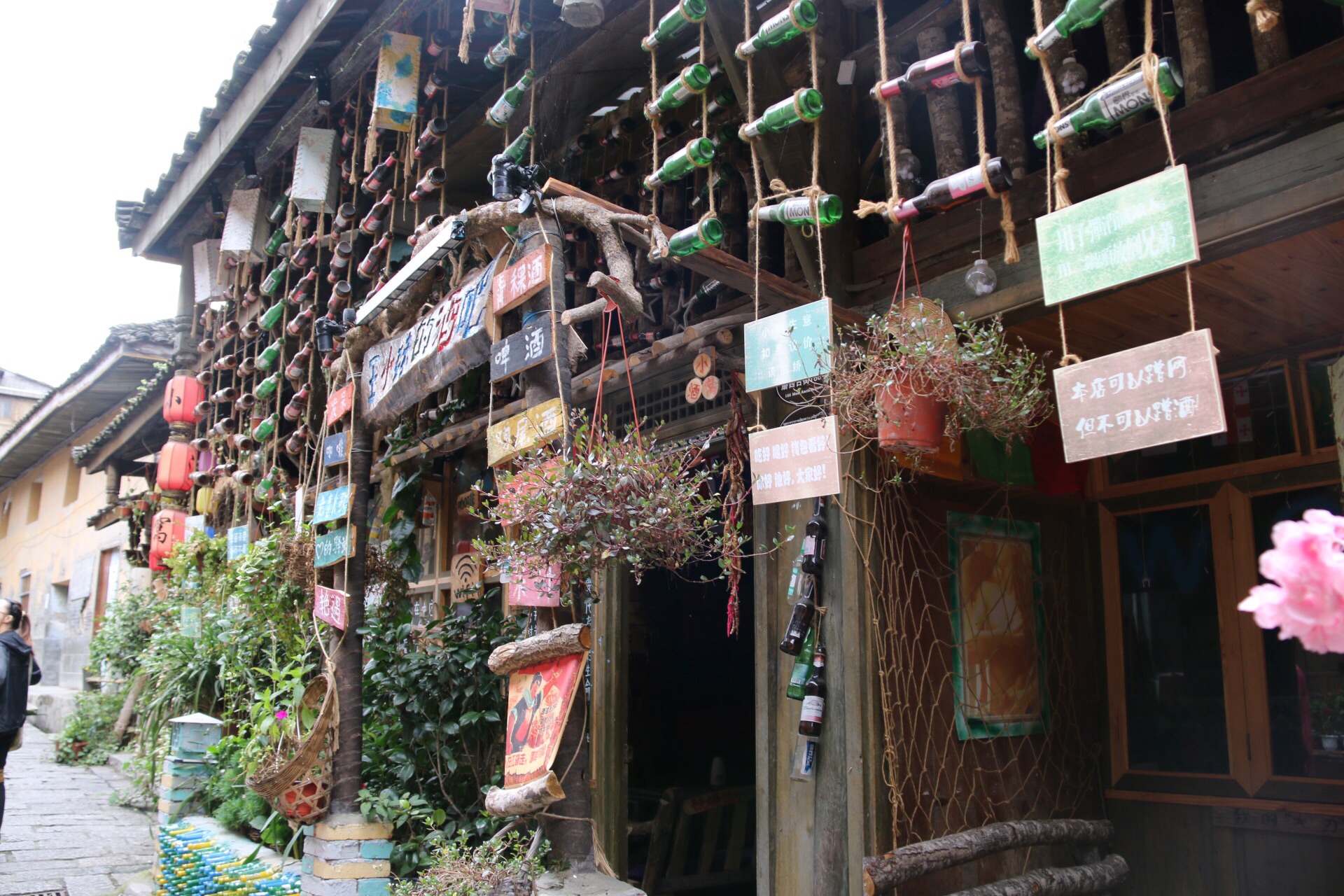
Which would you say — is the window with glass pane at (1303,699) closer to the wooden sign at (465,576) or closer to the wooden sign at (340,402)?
the wooden sign at (340,402)

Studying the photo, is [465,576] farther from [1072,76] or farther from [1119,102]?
[1119,102]

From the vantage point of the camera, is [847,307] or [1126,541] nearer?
[847,307]

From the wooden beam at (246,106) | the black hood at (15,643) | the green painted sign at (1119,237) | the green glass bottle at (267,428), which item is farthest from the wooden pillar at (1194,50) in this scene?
the green glass bottle at (267,428)

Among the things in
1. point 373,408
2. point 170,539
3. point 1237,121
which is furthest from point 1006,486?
point 170,539

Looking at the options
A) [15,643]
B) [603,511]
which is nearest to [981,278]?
[603,511]

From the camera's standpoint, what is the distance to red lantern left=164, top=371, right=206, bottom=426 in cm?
1210

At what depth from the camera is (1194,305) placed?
4.20 metres

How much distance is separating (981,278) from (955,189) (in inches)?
21.2

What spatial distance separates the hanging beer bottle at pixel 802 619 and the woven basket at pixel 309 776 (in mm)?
2673

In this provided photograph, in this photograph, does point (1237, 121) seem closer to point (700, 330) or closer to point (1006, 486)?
point (1006, 486)

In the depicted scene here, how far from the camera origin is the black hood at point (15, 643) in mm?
6297

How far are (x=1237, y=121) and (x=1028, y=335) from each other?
1294 millimetres

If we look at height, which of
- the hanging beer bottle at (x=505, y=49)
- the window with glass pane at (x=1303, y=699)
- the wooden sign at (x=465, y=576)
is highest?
the hanging beer bottle at (x=505, y=49)

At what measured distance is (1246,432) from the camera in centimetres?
496
